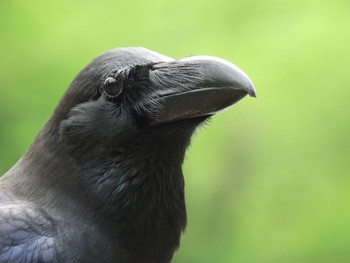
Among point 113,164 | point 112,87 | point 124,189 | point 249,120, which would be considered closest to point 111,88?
point 112,87

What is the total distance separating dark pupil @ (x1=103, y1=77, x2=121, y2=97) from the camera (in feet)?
10.1

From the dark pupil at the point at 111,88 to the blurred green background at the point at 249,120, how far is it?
2.35m

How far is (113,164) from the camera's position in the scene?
311cm

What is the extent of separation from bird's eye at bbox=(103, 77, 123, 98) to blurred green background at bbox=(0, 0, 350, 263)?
235cm

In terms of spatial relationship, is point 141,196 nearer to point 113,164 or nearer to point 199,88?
point 113,164

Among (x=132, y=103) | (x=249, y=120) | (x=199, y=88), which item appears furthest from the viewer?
(x=249, y=120)

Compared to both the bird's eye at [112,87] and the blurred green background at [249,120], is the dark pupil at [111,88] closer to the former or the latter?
the bird's eye at [112,87]

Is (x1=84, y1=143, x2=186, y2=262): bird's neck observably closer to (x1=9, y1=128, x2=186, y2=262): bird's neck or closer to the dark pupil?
(x1=9, y1=128, x2=186, y2=262): bird's neck

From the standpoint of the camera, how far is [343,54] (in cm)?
569

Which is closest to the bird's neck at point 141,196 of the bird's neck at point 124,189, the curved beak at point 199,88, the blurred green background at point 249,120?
Result: the bird's neck at point 124,189

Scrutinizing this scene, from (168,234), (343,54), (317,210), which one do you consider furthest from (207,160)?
(168,234)

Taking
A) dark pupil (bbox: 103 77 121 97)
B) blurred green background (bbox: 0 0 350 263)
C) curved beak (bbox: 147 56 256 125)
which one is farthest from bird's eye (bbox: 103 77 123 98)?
blurred green background (bbox: 0 0 350 263)

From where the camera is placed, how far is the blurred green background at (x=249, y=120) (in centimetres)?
549

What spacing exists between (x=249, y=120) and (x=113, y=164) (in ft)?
8.41
